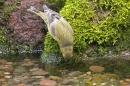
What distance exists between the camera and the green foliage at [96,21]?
5.59 metres

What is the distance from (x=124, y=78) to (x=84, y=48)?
991mm

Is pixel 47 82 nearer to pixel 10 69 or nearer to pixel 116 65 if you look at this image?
pixel 10 69

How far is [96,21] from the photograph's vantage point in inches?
225

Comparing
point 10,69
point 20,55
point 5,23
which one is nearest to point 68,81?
point 10,69

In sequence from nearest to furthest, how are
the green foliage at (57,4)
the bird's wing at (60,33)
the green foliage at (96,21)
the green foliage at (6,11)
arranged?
the bird's wing at (60,33)
the green foliage at (96,21)
the green foliage at (6,11)
the green foliage at (57,4)

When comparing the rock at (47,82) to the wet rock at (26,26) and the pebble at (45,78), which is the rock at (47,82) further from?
the wet rock at (26,26)

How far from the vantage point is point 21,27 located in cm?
599

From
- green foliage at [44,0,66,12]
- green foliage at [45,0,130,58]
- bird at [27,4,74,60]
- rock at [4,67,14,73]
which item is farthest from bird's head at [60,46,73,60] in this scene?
green foliage at [44,0,66,12]

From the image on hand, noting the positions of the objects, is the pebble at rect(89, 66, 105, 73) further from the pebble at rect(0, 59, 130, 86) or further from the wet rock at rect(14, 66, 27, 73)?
the wet rock at rect(14, 66, 27, 73)

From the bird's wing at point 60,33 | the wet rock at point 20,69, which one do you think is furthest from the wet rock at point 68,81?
the wet rock at point 20,69

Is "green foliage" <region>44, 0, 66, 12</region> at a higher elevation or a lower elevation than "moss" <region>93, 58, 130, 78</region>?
higher

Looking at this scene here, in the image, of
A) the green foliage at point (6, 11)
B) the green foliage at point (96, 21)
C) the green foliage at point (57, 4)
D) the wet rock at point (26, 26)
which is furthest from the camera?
the green foliage at point (57, 4)

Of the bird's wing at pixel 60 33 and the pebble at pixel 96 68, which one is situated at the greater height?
the bird's wing at pixel 60 33

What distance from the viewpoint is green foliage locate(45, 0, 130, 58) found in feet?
18.3
